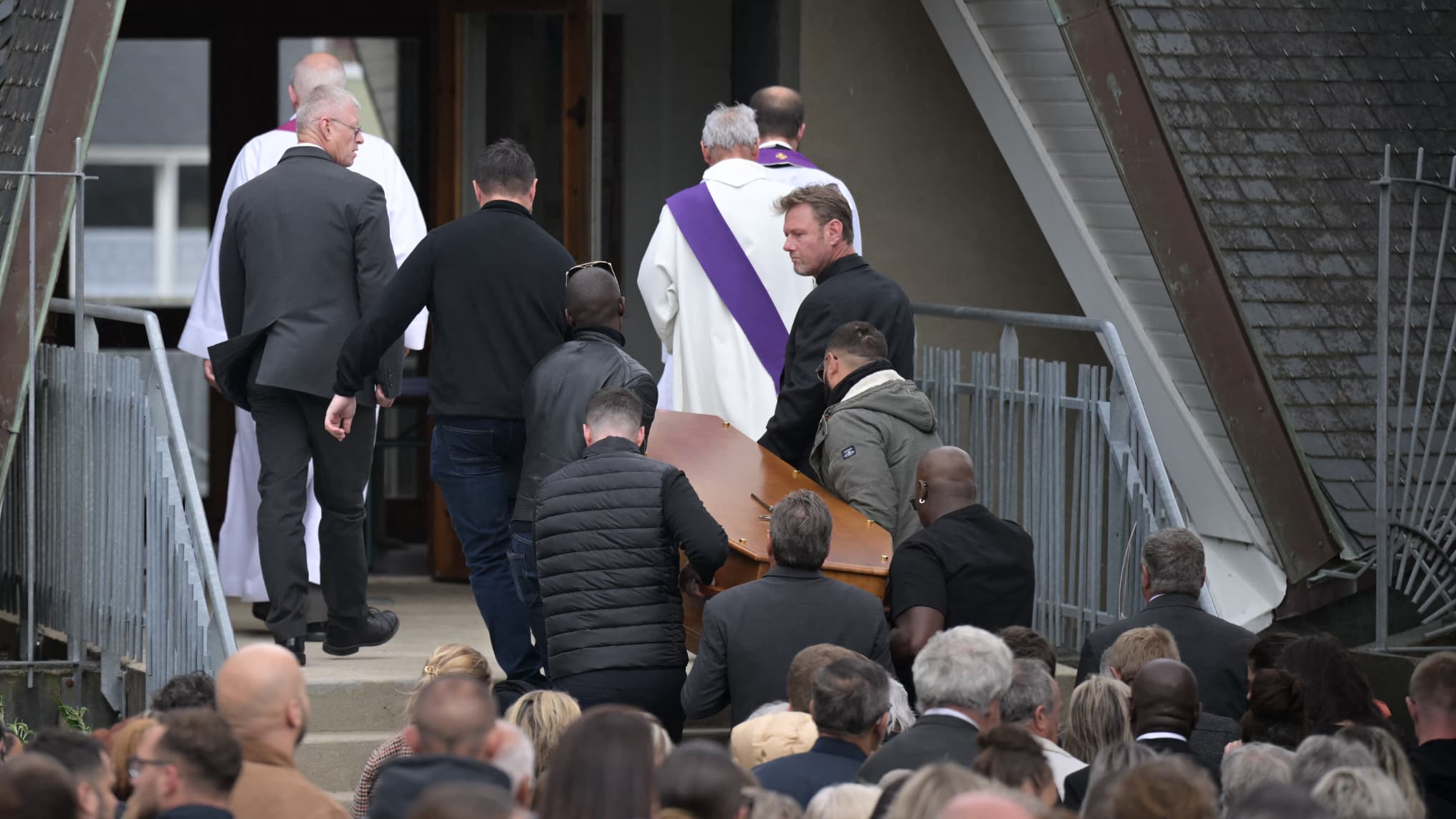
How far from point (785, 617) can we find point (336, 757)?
6.12 ft

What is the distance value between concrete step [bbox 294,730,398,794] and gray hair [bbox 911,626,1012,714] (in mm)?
2428

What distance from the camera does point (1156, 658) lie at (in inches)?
217

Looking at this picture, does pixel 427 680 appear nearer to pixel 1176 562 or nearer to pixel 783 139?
pixel 1176 562

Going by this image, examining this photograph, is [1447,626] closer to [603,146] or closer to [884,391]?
[884,391]

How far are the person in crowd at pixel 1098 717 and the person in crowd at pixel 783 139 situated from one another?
9.98ft

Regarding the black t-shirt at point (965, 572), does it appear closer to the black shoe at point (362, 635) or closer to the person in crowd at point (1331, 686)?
the person in crowd at point (1331, 686)

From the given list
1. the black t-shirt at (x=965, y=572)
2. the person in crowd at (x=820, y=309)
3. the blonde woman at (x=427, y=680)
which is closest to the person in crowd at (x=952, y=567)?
the black t-shirt at (x=965, y=572)

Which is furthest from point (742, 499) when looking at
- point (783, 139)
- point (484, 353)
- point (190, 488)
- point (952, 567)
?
point (783, 139)

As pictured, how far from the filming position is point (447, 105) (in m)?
10.0

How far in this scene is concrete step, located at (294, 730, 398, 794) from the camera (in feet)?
22.5

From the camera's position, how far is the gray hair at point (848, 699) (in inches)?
194

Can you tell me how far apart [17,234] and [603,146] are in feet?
12.7

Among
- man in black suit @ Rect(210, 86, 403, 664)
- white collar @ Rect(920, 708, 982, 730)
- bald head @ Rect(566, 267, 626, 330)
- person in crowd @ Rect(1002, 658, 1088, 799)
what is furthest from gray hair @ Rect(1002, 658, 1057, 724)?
man in black suit @ Rect(210, 86, 403, 664)

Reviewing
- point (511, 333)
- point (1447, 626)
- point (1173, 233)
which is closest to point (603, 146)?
point (1173, 233)
